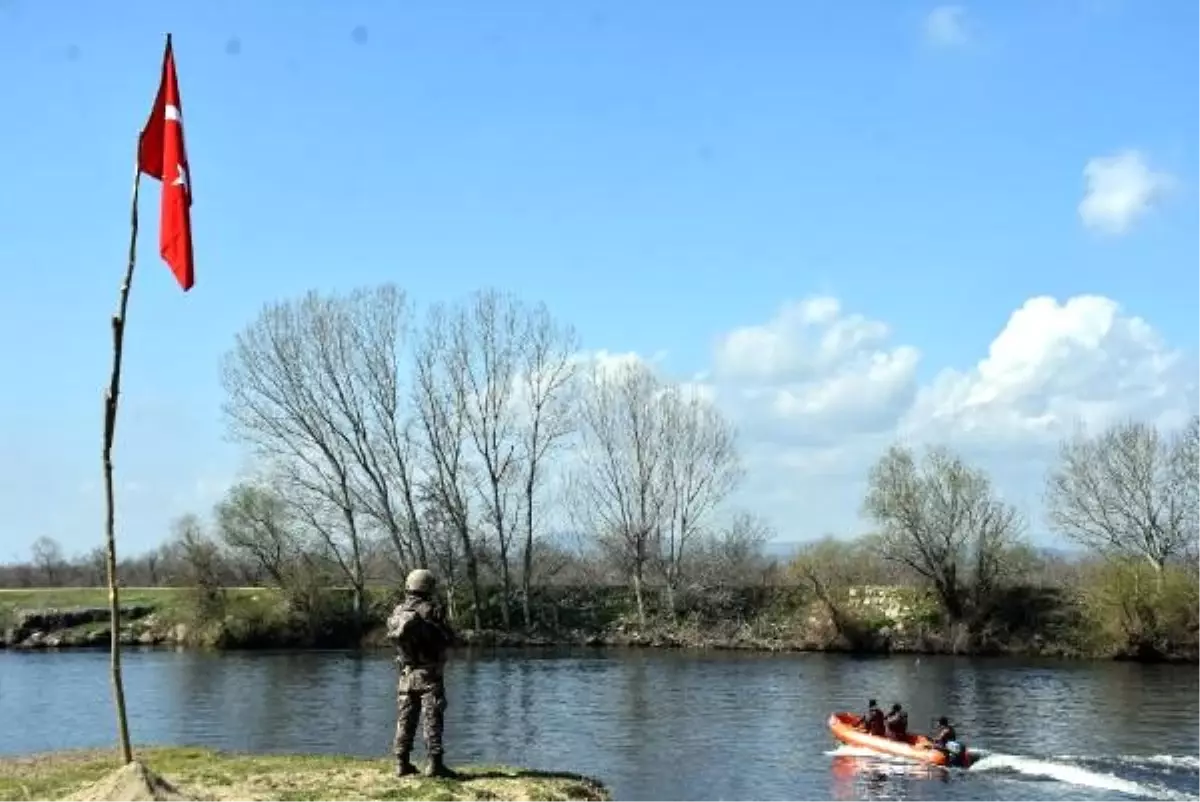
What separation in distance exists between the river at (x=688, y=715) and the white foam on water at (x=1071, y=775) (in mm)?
66

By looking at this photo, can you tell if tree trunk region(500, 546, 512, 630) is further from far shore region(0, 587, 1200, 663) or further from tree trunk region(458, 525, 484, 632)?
far shore region(0, 587, 1200, 663)

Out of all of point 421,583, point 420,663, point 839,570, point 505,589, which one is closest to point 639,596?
point 505,589

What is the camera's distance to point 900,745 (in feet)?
99.7

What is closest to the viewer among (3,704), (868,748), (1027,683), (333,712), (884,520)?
→ (868,748)

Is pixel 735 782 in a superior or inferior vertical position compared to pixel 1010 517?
inferior

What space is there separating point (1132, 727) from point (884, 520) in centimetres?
3121

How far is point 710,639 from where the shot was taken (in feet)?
219

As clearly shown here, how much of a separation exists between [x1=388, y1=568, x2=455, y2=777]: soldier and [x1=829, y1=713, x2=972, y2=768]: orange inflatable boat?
16402mm

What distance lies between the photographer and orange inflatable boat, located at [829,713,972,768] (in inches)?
1128

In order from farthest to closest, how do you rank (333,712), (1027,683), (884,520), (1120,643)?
(884,520) → (1120,643) → (1027,683) → (333,712)

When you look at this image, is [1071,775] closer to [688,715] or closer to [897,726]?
[897,726]

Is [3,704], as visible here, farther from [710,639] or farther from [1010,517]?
[1010,517]

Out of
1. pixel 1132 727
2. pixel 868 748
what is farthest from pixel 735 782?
pixel 1132 727

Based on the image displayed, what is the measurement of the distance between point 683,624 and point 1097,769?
43002mm
